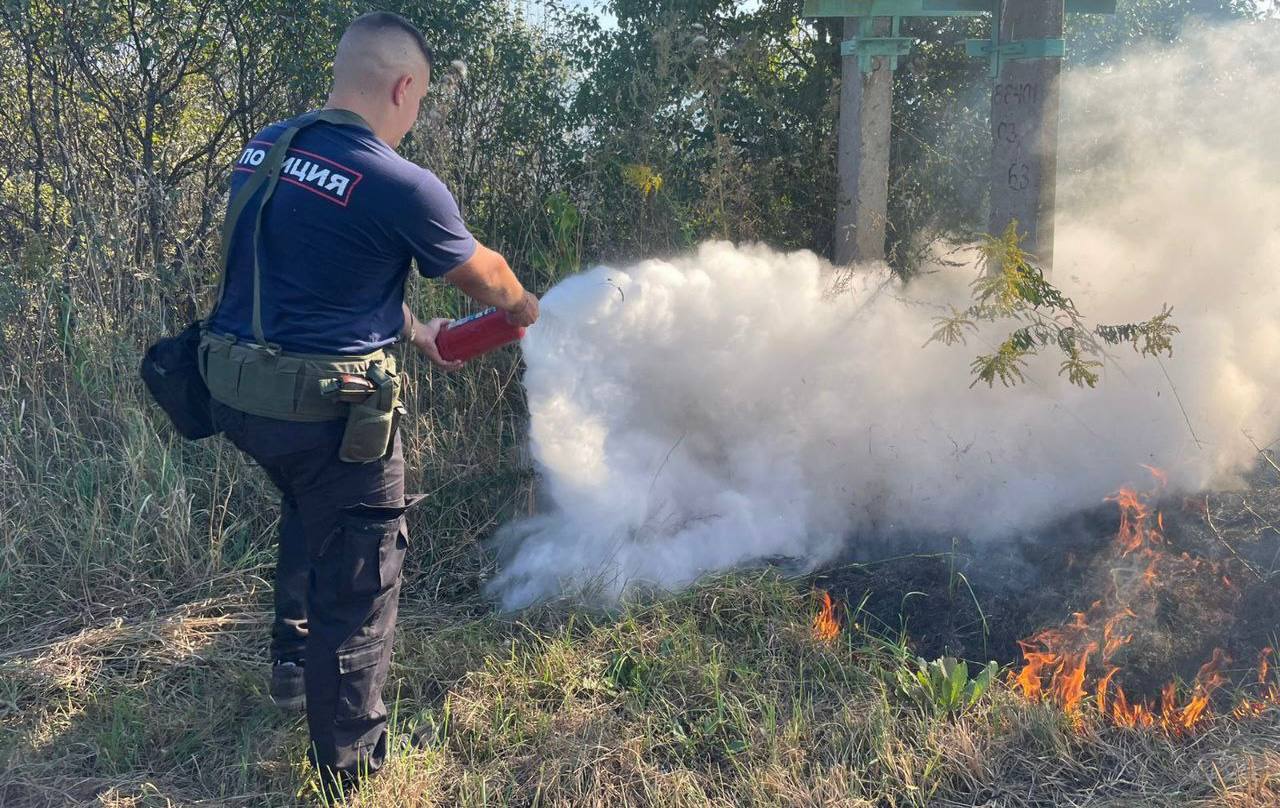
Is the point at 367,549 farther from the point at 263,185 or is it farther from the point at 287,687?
the point at 263,185

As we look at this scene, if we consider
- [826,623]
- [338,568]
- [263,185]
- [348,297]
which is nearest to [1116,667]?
[826,623]

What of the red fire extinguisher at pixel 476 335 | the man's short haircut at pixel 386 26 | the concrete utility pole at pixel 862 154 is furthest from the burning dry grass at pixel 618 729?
the concrete utility pole at pixel 862 154

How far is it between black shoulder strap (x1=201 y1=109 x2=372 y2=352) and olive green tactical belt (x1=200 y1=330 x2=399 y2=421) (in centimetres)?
6

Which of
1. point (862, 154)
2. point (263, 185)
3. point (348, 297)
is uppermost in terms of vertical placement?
point (862, 154)

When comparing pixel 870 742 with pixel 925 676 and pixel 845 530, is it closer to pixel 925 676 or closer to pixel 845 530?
pixel 925 676

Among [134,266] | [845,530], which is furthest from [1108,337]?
[134,266]

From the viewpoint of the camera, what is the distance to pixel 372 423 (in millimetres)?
2855

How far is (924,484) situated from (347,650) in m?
2.75

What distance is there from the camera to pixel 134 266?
16.1ft

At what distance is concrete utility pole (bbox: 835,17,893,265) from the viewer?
526 cm

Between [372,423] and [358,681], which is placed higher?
[372,423]

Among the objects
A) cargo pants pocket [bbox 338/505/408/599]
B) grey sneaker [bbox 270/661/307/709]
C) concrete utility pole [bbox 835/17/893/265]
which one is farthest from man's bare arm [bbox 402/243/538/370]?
concrete utility pole [bbox 835/17/893/265]

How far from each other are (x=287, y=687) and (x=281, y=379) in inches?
47.5

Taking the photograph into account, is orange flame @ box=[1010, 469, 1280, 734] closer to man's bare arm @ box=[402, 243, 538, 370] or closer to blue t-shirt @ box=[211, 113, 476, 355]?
man's bare arm @ box=[402, 243, 538, 370]
